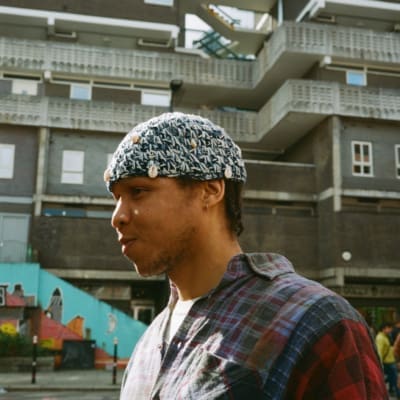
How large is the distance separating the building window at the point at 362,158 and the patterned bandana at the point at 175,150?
26.6 metres

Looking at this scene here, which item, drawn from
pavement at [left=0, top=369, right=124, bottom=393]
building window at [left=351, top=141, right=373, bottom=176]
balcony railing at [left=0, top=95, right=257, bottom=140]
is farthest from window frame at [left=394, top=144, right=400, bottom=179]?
pavement at [left=0, top=369, right=124, bottom=393]

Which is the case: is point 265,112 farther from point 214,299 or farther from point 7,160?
point 214,299

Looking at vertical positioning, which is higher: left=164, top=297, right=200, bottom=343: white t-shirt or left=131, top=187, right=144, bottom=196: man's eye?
left=131, top=187, right=144, bottom=196: man's eye

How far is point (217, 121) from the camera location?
98.8 feet

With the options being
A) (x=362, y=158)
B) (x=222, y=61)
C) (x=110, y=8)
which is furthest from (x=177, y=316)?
(x=110, y=8)

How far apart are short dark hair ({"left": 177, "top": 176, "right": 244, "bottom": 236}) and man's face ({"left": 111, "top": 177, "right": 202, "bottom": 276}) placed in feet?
0.41

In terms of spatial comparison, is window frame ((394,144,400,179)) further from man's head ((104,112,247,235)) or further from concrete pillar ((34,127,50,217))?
man's head ((104,112,247,235))

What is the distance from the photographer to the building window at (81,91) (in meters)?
30.3

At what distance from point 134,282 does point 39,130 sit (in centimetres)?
826


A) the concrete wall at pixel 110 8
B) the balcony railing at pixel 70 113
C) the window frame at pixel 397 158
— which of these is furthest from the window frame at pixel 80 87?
the window frame at pixel 397 158

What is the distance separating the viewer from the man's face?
1.76 meters

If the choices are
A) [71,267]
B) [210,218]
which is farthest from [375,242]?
[210,218]

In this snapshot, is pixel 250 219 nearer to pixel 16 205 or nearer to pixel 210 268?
pixel 16 205

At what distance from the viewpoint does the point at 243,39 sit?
114ft
